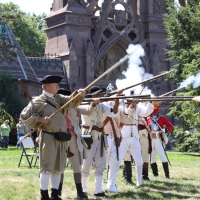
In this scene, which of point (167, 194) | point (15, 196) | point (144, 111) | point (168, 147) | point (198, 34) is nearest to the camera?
point (15, 196)

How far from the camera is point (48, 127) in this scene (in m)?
10.5

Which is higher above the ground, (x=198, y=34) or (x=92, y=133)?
(x=198, y=34)

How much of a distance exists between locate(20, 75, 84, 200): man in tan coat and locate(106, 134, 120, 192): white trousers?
A: 2.18m

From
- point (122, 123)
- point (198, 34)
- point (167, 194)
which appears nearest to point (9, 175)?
point (122, 123)

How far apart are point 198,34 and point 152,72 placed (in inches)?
646

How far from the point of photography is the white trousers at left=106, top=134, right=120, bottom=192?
12617 mm

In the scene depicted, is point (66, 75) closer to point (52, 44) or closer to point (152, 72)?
point (52, 44)

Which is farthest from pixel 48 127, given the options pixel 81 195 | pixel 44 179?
pixel 81 195

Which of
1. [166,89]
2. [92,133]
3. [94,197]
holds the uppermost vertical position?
[166,89]

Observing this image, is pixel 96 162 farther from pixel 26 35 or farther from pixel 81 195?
pixel 26 35

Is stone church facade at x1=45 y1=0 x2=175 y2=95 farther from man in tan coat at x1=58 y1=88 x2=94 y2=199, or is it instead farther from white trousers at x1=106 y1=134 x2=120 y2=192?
man in tan coat at x1=58 y1=88 x2=94 y2=199

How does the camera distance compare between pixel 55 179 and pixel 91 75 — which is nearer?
pixel 55 179

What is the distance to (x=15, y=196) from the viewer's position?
11.6 meters

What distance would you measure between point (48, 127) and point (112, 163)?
9.18 ft
